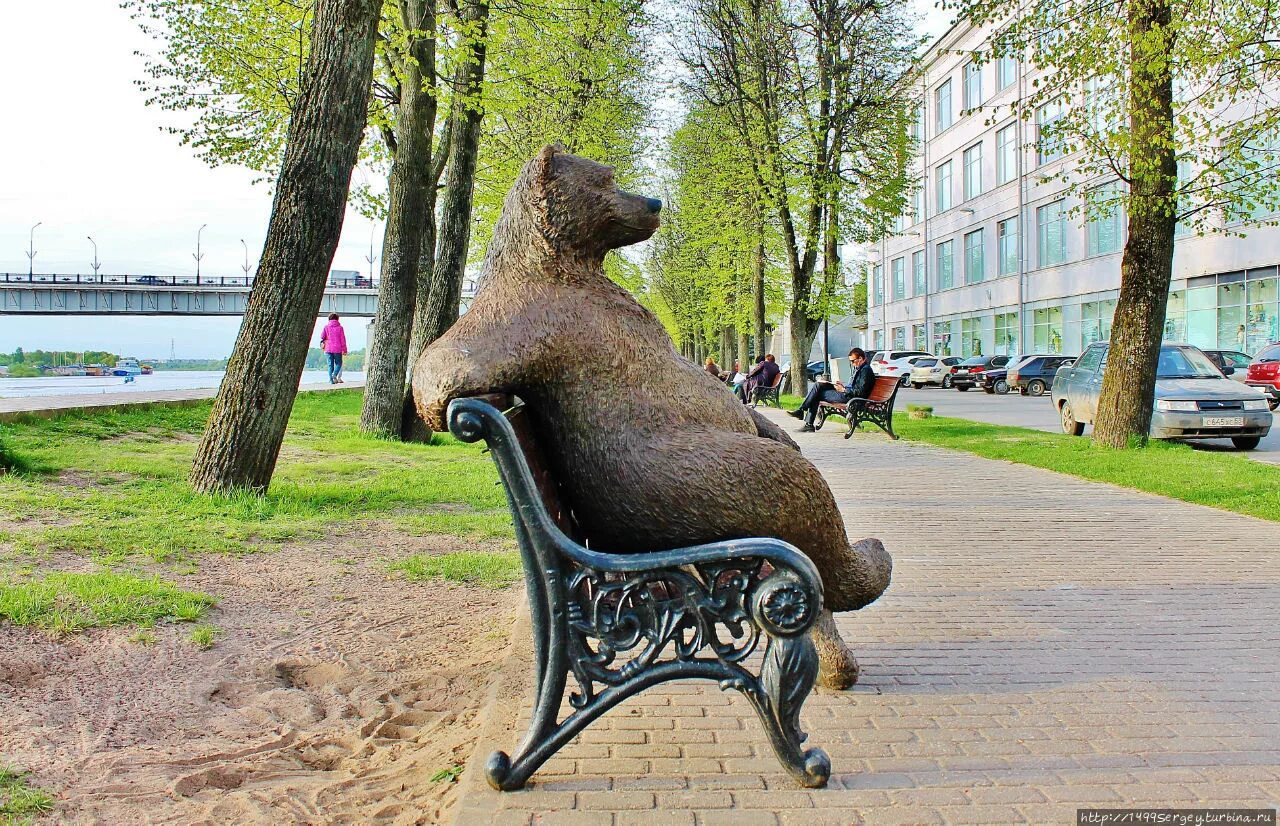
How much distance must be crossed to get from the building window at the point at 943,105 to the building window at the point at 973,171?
3002mm

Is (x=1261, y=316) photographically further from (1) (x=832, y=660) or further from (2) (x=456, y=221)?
(1) (x=832, y=660)

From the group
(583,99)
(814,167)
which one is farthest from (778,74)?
(583,99)

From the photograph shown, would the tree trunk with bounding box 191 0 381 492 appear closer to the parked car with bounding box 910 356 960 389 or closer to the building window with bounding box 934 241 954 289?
the parked car with bounding box 910 356 960 389

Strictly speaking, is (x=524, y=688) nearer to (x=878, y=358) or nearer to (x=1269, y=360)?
(x=1269, y=360)

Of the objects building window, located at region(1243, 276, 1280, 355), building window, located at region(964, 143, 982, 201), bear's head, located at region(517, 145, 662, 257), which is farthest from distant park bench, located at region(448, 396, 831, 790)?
building window, located at region(964, 143, 982, 201)

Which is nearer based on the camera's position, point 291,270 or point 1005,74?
point 291,270

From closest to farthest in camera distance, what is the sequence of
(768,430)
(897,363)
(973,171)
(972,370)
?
(768,430)
(972,370)
(897,363)
(973,171)

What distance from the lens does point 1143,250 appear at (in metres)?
11.6

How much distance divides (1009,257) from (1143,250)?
35061mm

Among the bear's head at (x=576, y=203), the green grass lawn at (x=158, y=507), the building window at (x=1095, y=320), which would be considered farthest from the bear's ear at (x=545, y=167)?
the building window at (x=1095, y=320)

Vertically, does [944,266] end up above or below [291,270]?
above

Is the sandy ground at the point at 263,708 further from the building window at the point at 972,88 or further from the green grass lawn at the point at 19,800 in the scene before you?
the building window at the point at 972,88

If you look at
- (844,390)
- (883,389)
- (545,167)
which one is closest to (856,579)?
(545,167)

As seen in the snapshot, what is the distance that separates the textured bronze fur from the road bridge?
4323cm
